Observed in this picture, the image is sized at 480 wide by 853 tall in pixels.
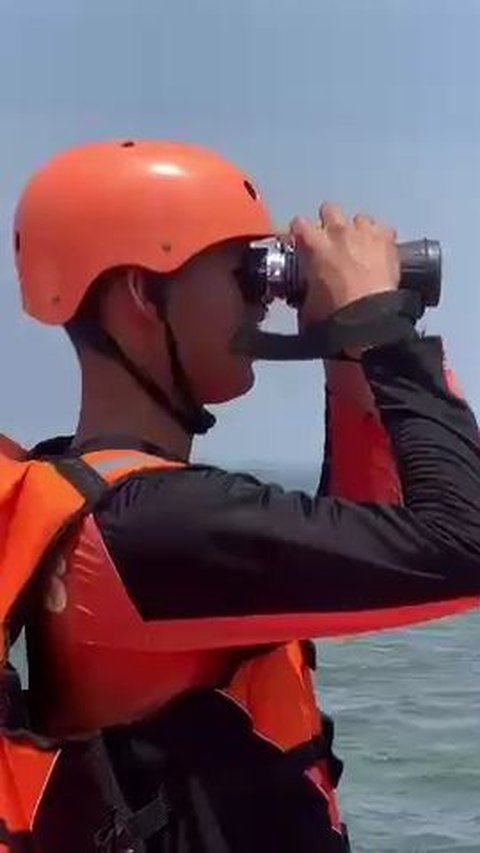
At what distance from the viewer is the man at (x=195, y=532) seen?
6.61 ft

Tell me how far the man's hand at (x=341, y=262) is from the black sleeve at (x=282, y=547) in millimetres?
228

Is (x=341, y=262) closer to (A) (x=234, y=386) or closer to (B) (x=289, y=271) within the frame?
(B) (x=289, y=271)

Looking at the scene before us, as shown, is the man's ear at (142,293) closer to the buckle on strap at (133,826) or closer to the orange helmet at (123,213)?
the orange helmet at (123,213)

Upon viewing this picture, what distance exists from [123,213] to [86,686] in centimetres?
52

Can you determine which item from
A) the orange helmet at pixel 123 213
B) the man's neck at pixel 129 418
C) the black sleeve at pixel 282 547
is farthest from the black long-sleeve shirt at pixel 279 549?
the orange helmet at pixel 123 213

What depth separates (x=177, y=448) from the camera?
225 centimetres

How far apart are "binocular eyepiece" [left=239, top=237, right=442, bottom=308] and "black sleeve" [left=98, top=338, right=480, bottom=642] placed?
0.25m

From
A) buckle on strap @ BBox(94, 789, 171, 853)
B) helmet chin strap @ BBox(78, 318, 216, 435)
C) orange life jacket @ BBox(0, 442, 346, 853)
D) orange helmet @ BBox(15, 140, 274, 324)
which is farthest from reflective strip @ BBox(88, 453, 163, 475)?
buckle on strap @ BBox(94, 789, 171, 853)

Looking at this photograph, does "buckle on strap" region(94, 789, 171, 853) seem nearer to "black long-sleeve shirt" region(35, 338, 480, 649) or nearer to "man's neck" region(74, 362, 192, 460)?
"black long-sleeve shirt" region(35, 338, 480, 649)

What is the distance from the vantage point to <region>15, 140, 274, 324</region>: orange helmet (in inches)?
86.4

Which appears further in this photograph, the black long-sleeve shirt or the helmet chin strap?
the helmet chin strap

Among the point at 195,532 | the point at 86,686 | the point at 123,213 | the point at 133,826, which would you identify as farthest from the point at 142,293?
the point at 133,826

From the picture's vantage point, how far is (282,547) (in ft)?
6.56

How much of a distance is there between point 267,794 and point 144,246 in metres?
→ 0.61
